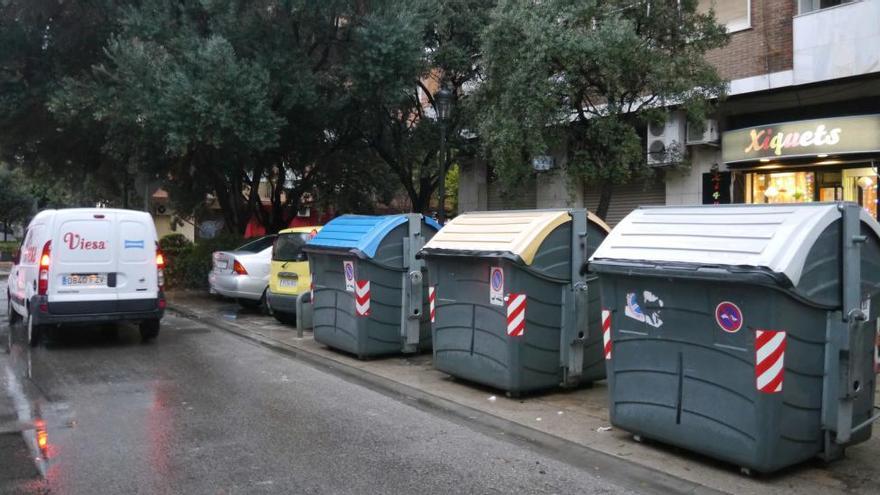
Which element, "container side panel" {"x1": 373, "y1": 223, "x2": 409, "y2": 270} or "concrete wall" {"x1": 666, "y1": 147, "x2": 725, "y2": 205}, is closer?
"container side panel" {"x1": 373, "y1": 223, "x2": 409, "y2": 270}

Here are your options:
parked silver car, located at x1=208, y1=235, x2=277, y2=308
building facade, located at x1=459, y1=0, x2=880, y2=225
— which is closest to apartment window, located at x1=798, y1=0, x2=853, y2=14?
building facade, located at x1=459, y1=0, x2=880, y2=225

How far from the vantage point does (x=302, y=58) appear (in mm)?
15703

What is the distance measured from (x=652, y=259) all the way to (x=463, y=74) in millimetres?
12609

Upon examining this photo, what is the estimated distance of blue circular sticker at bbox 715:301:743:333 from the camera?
495 centimetres

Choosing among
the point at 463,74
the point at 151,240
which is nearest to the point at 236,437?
the point at 151,240

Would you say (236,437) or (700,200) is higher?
(700,200)

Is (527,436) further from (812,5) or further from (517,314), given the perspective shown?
(812,5)

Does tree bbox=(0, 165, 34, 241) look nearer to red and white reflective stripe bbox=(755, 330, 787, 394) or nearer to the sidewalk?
the sidewalk

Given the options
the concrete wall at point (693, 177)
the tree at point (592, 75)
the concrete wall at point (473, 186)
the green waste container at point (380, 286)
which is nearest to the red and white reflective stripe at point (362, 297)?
the green waste container at point (380, 286)

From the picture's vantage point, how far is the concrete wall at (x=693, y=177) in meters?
14.3

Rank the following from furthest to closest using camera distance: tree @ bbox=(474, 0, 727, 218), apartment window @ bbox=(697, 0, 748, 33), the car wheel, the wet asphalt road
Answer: the car wheel < apartment window @ bbox=(697, 0, 748, 33) < tree @ bbox=(474, 0, 727, 218) < the wet asphalt road

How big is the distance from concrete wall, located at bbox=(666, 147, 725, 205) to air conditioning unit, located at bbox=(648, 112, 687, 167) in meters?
0.64

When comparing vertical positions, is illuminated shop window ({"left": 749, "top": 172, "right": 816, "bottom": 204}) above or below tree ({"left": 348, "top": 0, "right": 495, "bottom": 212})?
below

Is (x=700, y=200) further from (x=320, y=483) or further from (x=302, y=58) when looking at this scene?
(x=320, y=483)
